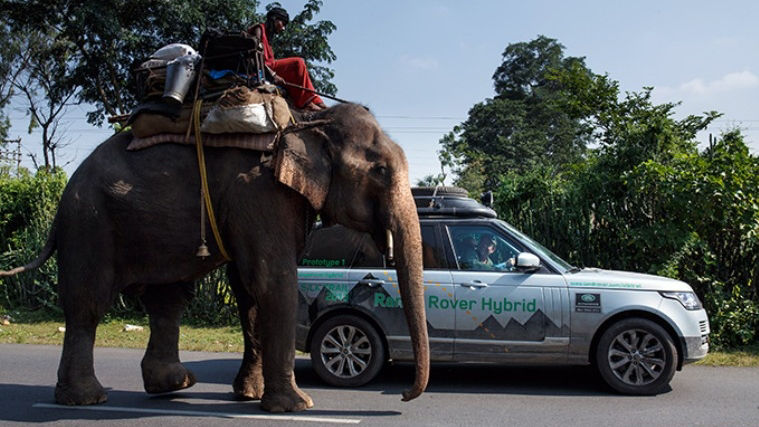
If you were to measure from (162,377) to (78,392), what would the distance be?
0.81m

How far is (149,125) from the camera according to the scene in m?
6.56

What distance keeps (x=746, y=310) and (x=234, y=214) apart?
8.03m

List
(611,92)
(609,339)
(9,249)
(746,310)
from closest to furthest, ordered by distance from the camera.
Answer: (609,339) → (746,310) → (9,249) → (611,92)

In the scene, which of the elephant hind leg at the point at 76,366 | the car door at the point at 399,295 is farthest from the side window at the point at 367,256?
the elephant hind leg at the point at 76,366

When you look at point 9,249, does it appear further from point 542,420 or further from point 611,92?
point 611,92

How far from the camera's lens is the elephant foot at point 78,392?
21.0 ft

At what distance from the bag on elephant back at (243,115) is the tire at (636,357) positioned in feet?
13.6

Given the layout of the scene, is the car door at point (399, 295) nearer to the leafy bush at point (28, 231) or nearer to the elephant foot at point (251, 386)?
the elephant foot at point (251, 386)

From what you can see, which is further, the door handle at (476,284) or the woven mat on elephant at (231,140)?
the door handle at (476,284)

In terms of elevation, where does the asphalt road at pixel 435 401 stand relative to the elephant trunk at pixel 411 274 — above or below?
below

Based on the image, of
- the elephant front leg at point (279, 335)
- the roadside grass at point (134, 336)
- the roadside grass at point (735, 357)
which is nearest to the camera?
the elephant front leg at point (279, 335)

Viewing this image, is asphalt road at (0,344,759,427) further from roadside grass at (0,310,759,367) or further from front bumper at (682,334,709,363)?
roadside grass at (0,310,759,367)

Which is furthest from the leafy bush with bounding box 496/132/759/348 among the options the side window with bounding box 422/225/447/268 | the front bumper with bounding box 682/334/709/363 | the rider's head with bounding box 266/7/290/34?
the rider's head with bounding box 266/7/290/34

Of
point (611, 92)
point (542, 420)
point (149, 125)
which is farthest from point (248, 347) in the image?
point (611, 92)
